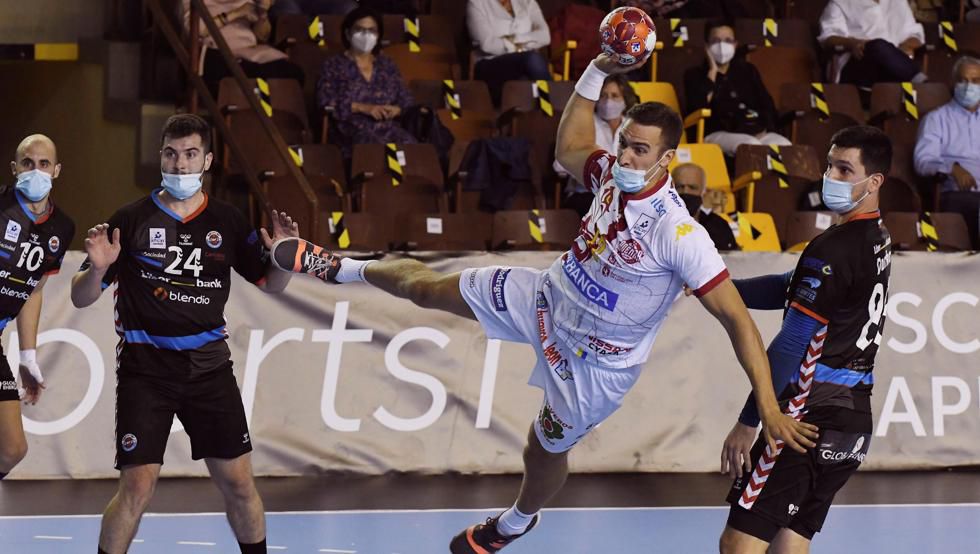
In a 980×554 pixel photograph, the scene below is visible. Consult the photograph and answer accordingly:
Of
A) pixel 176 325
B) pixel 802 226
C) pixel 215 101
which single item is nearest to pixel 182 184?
pixel 176 325

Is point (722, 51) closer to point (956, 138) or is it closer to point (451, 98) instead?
point (956, 138)

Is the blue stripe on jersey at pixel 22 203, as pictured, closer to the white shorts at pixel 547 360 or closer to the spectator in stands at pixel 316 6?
the white shorts at pixel 547 360

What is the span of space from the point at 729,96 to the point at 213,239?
24.0 ft

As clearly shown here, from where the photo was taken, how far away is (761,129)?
41.0ft

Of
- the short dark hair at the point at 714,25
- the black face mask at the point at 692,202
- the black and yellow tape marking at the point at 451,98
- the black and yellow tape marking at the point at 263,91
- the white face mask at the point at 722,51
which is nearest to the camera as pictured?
the black face mask at the point at 692,202

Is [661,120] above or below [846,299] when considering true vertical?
above

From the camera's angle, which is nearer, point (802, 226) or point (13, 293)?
point (13, 293)

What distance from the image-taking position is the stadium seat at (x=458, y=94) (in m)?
12.2

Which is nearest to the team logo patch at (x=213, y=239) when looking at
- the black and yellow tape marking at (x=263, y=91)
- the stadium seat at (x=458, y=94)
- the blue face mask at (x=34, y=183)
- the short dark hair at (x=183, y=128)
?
the short dark hair at (x=183, y=128)

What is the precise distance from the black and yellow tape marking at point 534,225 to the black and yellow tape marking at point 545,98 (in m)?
1.49

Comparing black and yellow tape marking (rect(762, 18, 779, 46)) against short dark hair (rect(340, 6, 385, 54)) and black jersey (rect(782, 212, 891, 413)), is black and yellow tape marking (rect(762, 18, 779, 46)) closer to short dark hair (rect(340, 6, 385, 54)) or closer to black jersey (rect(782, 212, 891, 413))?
short dark hair (rect(340, 6, 385, 54))

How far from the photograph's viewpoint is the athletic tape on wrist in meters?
6.30

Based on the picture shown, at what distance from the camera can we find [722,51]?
41.0 feet

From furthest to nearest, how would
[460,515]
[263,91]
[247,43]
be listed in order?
1. [247,43]
2. [263,91]
3. [460,515]
